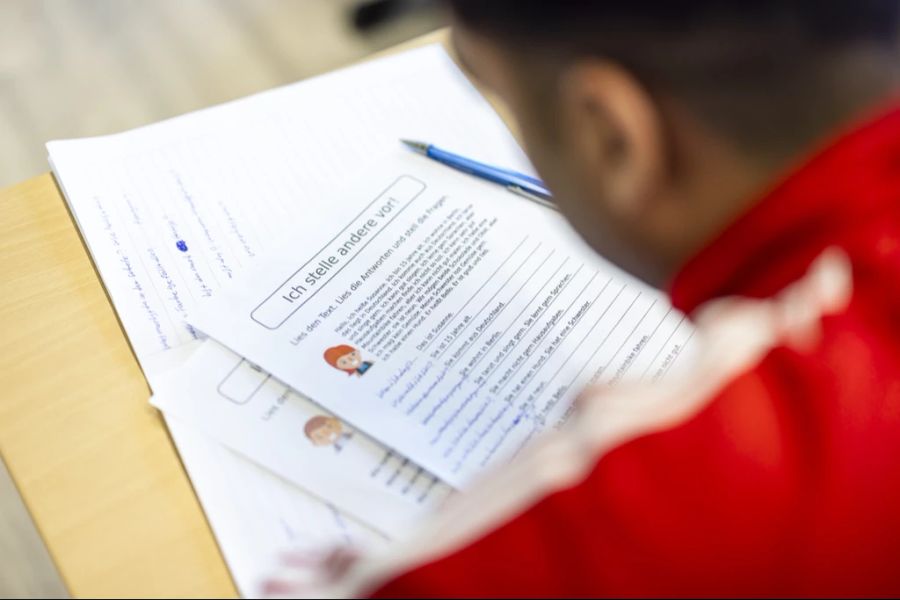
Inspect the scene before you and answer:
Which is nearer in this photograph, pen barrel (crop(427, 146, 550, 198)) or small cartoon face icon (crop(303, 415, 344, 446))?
small cartoon face icon (crop(303, 415, 344, 446))

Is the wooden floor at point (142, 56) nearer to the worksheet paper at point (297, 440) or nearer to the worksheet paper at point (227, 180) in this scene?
the worksheet paper at point (227, 180)

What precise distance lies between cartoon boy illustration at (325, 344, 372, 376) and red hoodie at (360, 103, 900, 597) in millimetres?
131

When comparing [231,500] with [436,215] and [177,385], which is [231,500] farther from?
[436,215]

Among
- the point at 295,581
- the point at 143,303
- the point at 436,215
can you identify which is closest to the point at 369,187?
the point at 436,215

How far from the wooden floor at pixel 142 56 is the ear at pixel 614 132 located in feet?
3.24

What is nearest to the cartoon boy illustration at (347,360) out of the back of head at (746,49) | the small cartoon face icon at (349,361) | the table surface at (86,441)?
the small cartoon face icon at (349,361)

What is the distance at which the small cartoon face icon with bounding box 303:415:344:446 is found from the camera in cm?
48

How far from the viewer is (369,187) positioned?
0.63 m

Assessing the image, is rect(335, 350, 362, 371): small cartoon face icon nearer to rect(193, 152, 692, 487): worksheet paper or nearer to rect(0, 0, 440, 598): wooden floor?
rect(193, 152, 692, 487): worksheet paper

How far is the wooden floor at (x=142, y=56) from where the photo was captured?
55.3 inches

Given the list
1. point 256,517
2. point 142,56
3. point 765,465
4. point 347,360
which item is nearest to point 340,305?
point 347,360

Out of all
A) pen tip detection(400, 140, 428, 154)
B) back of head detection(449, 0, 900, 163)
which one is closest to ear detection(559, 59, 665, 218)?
back of head detection(449, 0, 900, 163)

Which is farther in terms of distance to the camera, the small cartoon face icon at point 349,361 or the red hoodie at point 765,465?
the small cartoon face icon at point 349,361

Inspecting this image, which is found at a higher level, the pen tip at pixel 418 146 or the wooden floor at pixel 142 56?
the wooden floor at pixel 142 56
